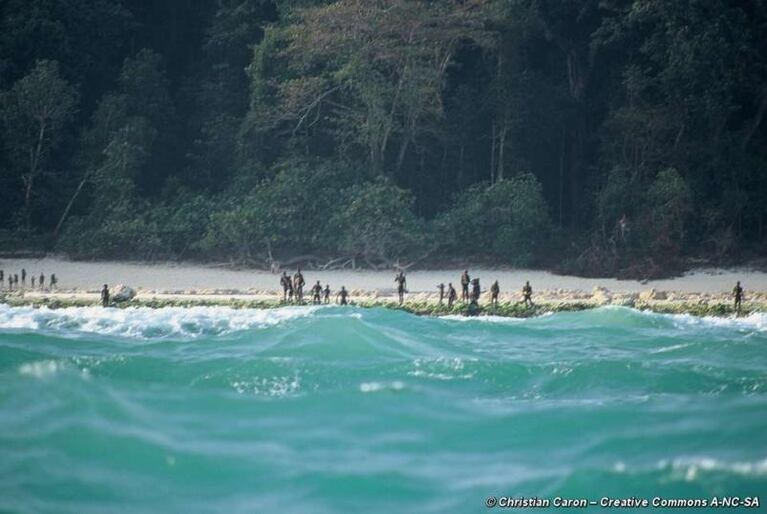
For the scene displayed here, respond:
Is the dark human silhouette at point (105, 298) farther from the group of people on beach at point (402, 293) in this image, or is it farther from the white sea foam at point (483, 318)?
the white sea foam at point (483, 318)

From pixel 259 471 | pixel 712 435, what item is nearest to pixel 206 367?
pixel 259 471

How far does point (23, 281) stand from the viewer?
27.2m

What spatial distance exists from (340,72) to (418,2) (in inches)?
108

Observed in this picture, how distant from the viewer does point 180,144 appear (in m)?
34.7

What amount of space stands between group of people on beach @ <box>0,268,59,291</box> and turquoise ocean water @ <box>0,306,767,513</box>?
3.83m

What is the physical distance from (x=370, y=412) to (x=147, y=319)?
8727 millimetres

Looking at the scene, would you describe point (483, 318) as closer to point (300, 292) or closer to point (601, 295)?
point (601, 295)

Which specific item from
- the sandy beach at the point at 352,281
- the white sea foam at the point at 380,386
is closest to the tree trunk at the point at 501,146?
the sandy beach at the point at 352,281

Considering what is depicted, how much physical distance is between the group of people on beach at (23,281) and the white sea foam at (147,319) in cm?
233

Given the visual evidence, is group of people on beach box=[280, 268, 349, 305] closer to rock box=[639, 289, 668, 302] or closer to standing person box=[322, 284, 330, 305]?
standing person box=[322, 284, 330, 305]

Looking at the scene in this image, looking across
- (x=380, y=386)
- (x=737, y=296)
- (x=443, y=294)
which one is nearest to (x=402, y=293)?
(x=443, y=294)

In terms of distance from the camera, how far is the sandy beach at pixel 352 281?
2634 centimetres

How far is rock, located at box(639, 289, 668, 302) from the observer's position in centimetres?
2533

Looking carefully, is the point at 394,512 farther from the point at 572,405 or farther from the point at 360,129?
the point at 360,129
